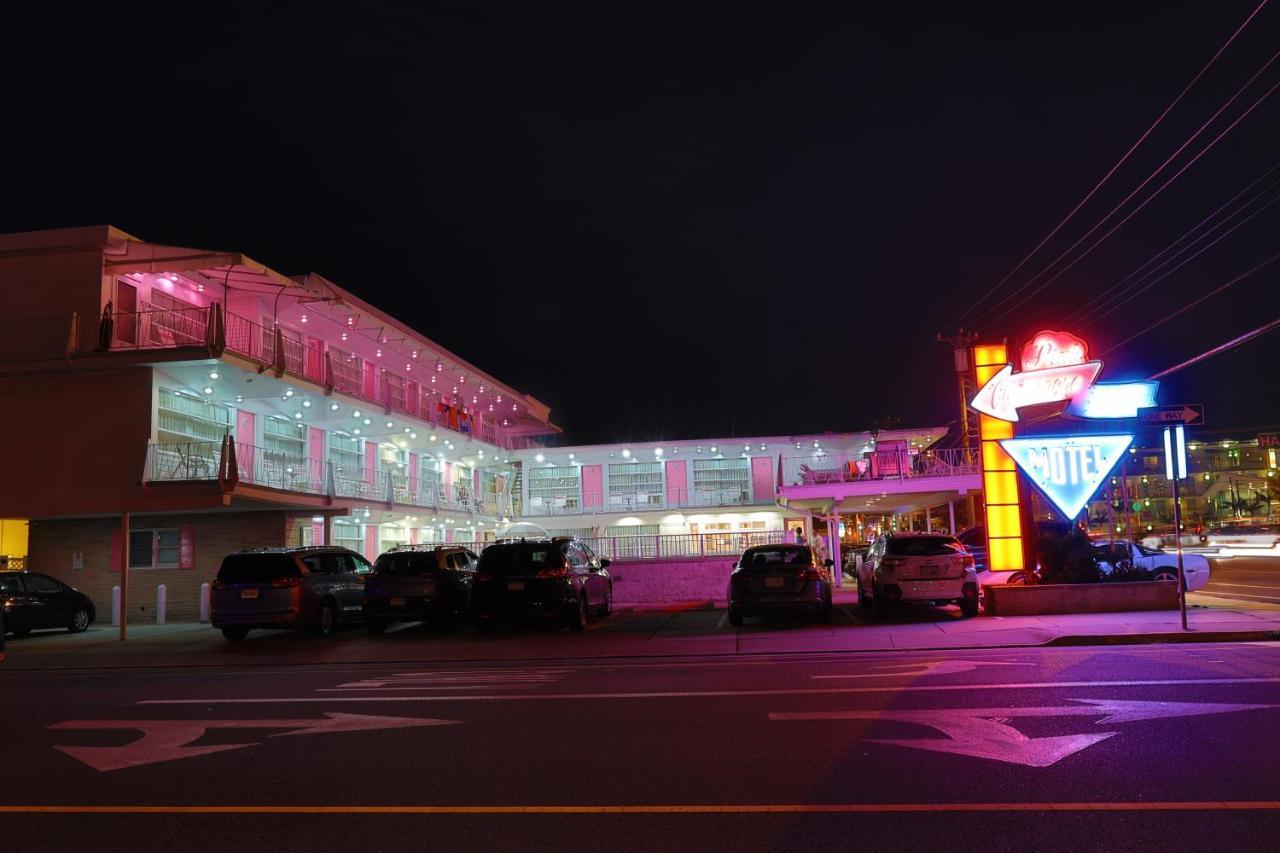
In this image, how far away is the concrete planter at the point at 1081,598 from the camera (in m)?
16.9

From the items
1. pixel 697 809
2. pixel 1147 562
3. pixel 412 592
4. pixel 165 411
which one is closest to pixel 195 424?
pixel 165 411

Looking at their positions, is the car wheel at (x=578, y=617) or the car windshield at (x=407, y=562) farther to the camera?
the car windshield at (x=407, y=562)

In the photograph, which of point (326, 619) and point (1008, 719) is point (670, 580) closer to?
point (326, 619)

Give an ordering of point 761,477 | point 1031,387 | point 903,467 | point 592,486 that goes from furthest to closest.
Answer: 1. point 592,486
2. point 761,477
3. point 903,467
4. point 1031,387

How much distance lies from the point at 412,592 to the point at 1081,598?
12.6 m

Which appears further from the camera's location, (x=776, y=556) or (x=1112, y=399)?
(x=1112, y=399)

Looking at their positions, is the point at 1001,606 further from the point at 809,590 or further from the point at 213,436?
the point at 213,436

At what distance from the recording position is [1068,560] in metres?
18.1

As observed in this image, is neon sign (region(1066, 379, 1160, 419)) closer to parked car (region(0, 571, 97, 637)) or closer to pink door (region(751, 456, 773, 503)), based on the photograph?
parked car (region(0, 571, 97, 637))

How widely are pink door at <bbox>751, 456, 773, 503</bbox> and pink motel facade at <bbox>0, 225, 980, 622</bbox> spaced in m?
8.85

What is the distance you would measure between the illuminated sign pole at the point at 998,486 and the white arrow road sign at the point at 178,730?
17.0m

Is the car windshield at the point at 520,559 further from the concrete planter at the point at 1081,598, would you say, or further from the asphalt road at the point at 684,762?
the concrete planter at the point at 1081,598

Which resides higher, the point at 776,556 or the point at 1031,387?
the point at 1031,387

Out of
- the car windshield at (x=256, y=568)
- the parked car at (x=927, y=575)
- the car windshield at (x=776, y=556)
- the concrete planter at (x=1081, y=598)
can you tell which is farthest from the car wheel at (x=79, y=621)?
the concrete planter at (x=1081, y=598)
